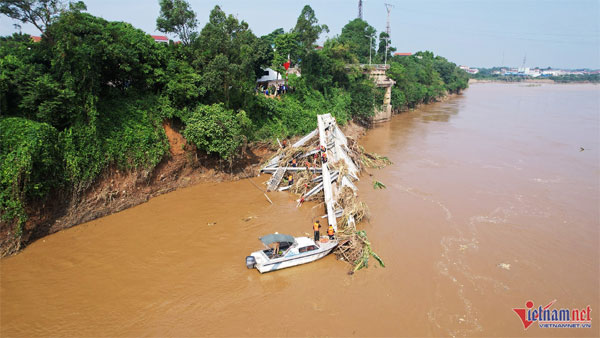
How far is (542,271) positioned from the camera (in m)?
11.7

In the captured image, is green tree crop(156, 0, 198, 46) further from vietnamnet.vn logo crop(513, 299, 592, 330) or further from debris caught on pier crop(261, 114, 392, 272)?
vietnamnet.vn logo crop(513, 299, 592, 330)

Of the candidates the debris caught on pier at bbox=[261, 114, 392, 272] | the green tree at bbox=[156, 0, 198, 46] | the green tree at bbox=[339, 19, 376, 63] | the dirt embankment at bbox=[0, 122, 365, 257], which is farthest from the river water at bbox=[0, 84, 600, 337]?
the green tree at bbox=[339, 19, 376, 63]

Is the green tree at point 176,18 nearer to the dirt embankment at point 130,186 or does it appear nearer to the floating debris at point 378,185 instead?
the dirt embankment at point 130,186

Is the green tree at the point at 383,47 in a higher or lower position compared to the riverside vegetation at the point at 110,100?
higher

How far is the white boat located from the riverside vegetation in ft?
25.7

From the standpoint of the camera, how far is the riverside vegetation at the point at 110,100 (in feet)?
40.1

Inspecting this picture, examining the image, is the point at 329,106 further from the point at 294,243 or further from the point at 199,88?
the point at 294,243

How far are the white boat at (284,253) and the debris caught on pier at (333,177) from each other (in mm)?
955

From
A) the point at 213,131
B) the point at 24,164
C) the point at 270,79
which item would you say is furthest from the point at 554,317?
the point at 270,79

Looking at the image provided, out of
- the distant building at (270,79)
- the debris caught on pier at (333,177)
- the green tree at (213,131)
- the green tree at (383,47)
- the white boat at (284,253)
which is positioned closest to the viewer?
the white boat at (284,253)

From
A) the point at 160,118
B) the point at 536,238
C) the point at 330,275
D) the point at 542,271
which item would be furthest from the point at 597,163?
the point at 160,118

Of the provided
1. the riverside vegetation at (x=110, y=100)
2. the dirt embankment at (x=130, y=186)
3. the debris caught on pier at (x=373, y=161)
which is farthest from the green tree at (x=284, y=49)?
the debris caught on pier at (x=373, y=161)

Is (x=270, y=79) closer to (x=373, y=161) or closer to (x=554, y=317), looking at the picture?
(x=373, y=161)

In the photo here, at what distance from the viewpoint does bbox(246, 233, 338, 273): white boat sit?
1076 cm
